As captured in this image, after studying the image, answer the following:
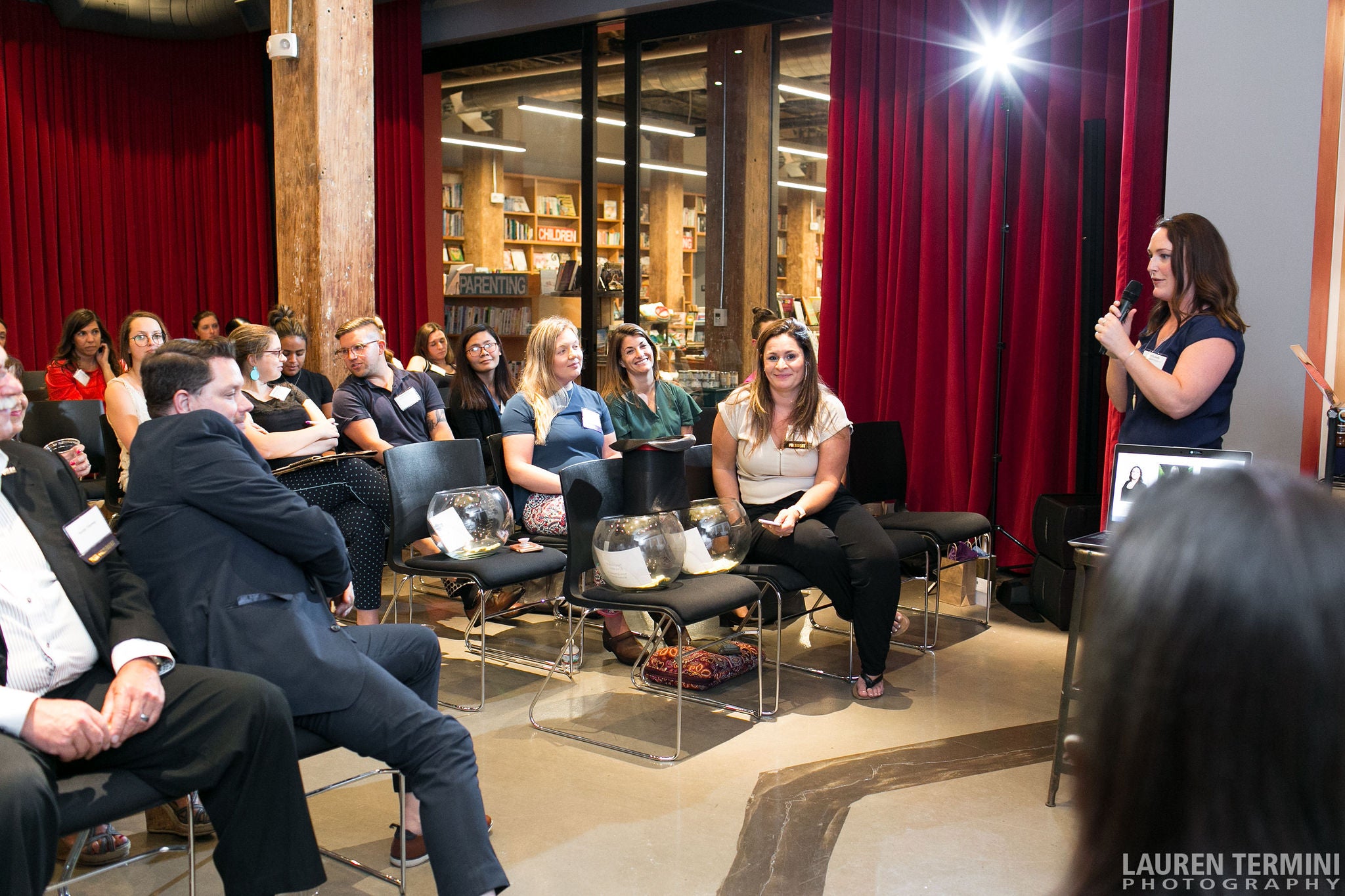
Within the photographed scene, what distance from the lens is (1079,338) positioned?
190 inches

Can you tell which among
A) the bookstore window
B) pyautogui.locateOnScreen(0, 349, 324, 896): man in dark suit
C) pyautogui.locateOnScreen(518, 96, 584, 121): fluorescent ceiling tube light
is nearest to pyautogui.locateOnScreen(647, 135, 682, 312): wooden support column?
the bookstore window

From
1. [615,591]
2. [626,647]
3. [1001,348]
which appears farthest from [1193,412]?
[626,647]

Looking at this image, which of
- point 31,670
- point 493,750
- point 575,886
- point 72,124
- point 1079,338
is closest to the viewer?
point 31,670

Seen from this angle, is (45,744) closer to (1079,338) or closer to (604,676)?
(604,676)

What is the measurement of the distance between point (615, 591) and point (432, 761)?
1.16 meters

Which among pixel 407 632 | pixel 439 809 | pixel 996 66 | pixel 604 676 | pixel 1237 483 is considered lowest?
pixel 604 676

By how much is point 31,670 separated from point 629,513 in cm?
189

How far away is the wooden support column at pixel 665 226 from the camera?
6.76m

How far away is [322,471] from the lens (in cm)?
417

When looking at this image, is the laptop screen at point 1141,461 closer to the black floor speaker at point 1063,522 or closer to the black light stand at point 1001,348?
the black floor speaker at point 1063,522

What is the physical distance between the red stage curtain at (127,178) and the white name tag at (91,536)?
638 centimetres

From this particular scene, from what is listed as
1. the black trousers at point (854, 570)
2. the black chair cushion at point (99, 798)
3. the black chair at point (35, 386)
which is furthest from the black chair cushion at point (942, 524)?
the black chair at point (35, 386)

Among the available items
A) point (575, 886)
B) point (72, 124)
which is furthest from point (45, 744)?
point (72, 124)

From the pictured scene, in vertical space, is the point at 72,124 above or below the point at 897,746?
above
